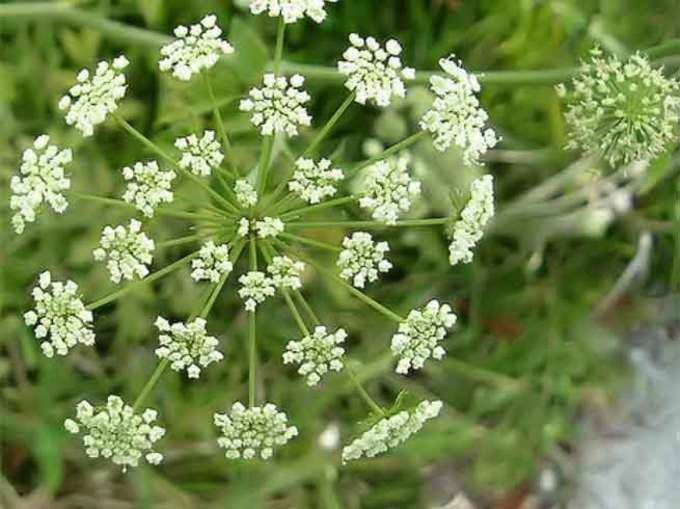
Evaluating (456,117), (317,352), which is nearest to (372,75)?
(456,117)

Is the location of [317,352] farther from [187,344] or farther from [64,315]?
[64,315]

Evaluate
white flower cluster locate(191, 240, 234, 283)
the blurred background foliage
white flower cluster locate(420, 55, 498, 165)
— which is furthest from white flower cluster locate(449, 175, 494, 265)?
the blurred background foliage

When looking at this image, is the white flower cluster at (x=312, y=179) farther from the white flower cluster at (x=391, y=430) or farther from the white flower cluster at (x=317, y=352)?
the white flower cluster at (x=391, y=430)

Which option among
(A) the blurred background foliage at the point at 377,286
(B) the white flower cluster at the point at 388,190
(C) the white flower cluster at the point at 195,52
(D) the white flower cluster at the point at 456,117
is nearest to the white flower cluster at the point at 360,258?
(B) the white flower cluster at the point at 388,190

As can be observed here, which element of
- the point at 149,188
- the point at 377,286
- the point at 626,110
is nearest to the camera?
the point at 149,188

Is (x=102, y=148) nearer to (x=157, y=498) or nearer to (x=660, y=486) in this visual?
(x=157, y=498)

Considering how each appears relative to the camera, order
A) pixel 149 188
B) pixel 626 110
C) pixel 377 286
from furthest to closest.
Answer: pixel 377 286
pixel 626 110
pixel 149 188
